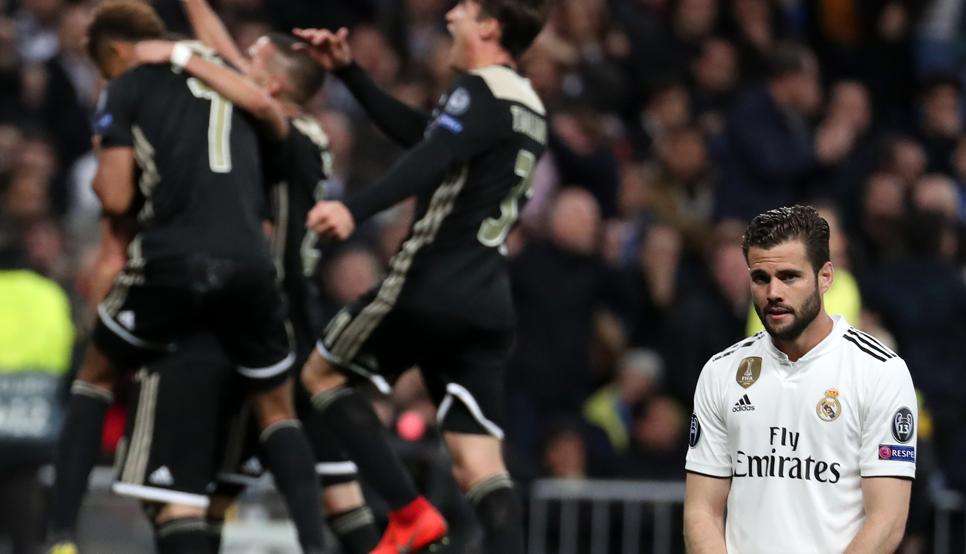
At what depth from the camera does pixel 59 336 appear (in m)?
9.33

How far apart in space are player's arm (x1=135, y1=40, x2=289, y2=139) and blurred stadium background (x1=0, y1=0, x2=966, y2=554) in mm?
2201

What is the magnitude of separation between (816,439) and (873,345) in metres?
0.36

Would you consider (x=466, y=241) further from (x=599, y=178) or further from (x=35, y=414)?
(x=599, y=178)

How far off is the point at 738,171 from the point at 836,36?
8.01ft

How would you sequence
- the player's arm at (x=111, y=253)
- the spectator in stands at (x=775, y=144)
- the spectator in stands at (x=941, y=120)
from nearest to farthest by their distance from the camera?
the player's arm at (x=111, y=253), the spectator in stands at (x=775, y=144), the spectator in stands at (x=941, y=120)

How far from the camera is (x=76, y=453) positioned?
6.70m

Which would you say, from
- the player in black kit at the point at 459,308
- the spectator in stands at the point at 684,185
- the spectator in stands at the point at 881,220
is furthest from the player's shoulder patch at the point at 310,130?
the spectator in stands at the point at 684,185

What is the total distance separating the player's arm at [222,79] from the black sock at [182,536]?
1.62 m

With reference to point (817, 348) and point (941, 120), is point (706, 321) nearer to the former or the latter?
point (941, 120)

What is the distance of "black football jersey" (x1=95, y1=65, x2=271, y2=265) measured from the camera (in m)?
6.63

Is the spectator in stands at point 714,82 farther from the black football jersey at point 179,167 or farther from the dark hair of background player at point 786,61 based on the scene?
the black football jersey at point 179,167

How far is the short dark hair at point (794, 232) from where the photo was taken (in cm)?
518

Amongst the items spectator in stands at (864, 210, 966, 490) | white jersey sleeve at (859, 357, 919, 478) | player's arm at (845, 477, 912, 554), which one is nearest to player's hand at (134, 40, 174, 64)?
white jersey sleeve at (859, 357, 919, 478)

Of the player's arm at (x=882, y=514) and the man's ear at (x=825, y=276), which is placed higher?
the man's ear at (x=825, y=276)
